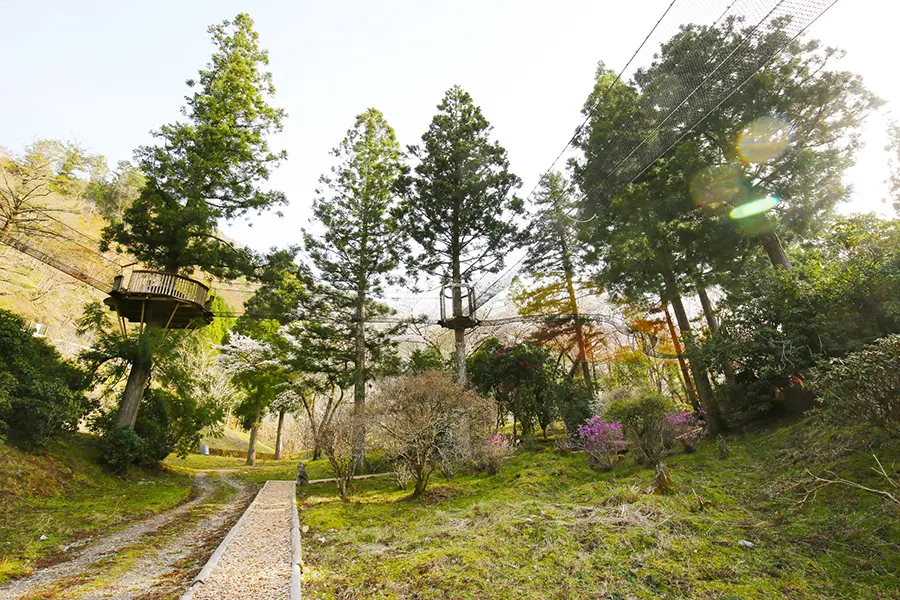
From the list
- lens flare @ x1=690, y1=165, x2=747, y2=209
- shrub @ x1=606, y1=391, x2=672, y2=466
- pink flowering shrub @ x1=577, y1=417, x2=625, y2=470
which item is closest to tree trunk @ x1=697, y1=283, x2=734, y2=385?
shrub @ x1=606, y1=391, x2=672, y2=466

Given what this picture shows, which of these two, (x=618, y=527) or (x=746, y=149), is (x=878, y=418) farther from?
(x=746, y=149)

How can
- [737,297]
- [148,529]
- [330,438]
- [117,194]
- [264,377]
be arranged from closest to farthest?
[148,529] → [330,438] → [737,297] → [264,377] → [117,194]

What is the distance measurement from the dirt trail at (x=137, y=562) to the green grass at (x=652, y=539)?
5.10 feet

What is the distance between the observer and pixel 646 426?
8672mm

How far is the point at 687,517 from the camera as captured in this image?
4.73 meters

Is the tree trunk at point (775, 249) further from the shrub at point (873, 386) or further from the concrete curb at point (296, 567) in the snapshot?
the concrete curb at point (296, 567)

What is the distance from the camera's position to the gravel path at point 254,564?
3.66 meters

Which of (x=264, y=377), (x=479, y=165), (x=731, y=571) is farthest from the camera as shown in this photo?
(x=264, y=377)

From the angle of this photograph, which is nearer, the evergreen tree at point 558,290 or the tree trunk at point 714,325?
the tree trunk at point 714,325

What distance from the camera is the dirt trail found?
3.97 metres

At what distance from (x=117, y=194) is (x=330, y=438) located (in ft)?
119

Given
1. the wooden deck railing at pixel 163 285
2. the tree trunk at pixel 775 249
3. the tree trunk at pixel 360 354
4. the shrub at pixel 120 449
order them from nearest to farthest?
1. the tree trunk at pixel 775 249
2. the shrub at pixel 120 449
3. the wooden deck railing at pixel 163 285
4. the tree trunk at pixel 360 354

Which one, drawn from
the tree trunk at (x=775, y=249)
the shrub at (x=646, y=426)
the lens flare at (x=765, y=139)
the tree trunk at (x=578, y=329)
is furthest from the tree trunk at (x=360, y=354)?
the lens flare at (x=765, y=139)

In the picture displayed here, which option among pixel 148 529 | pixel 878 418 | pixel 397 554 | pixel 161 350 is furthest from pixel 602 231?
pixel 161 350
